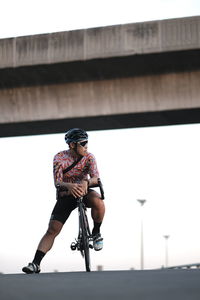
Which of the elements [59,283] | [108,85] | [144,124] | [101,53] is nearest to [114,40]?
[101,53]

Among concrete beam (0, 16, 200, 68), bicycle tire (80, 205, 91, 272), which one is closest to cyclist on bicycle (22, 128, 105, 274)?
bicycle tire (80, 205, 91, 272)

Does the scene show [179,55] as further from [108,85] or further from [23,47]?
[23,47]

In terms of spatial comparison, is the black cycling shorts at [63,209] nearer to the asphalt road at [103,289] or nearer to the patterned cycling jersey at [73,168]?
the patterned cycling jersey at [73,168]

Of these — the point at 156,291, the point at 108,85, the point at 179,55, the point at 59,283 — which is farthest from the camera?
the point at 108,85

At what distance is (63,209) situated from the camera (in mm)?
9008

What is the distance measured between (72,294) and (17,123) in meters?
16.6

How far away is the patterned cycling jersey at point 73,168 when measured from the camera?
8844 mm

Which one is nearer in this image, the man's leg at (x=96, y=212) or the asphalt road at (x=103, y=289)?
the asphalt road at (x=103, y=289)

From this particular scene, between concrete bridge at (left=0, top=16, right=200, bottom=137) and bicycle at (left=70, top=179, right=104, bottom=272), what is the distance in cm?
1059

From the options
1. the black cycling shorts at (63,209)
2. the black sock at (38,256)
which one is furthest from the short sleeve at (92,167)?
the black sock at (38,256)

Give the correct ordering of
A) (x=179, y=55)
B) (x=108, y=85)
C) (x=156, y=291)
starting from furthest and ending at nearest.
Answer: (x=108, y=85) < (x=179, y=55) < (x=156, y=291)

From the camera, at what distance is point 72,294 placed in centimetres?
525

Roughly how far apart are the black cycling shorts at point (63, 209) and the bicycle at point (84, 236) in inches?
5.4

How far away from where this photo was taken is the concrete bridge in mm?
19031
